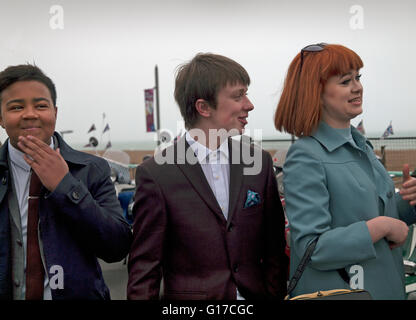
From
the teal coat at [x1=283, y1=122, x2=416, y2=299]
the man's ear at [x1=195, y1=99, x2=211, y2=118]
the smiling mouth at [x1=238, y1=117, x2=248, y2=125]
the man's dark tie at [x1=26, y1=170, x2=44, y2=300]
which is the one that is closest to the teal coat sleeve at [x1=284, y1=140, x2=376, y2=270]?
the teal coat at [x1=283, y1=122, x2=416, y2=299]

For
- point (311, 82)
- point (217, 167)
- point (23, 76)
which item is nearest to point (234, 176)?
point (217, 167)

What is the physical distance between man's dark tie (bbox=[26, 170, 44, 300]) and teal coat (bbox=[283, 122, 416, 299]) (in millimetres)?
920

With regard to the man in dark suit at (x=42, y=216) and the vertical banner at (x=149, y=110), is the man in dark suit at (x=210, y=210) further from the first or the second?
→ the vertical banner at (x=149, y=110)

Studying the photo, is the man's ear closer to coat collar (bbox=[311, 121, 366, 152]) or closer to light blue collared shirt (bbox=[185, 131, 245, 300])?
light blue collared shirt (bbox=[185, 131, 245, 300])

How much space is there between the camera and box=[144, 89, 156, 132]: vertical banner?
14.2 m

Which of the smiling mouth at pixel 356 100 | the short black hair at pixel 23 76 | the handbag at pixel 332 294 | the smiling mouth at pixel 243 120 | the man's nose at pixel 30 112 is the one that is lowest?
the handbag at pixel 332 294

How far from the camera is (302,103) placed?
1366 millimetres

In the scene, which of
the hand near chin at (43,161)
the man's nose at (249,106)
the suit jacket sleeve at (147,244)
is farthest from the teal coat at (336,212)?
the hand near chin at (43,161)

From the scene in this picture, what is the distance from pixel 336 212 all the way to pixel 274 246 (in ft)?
1.00

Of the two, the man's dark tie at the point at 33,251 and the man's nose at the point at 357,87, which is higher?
the man's nose at the point at 357,87

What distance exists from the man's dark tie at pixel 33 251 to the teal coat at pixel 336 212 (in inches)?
36.2

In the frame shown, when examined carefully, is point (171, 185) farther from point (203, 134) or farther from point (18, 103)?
point (18, 103)

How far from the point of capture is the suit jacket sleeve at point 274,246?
1.42 metres

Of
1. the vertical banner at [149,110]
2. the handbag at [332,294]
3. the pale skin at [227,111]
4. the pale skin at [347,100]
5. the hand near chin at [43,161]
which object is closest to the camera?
the handbag at [332,294]
